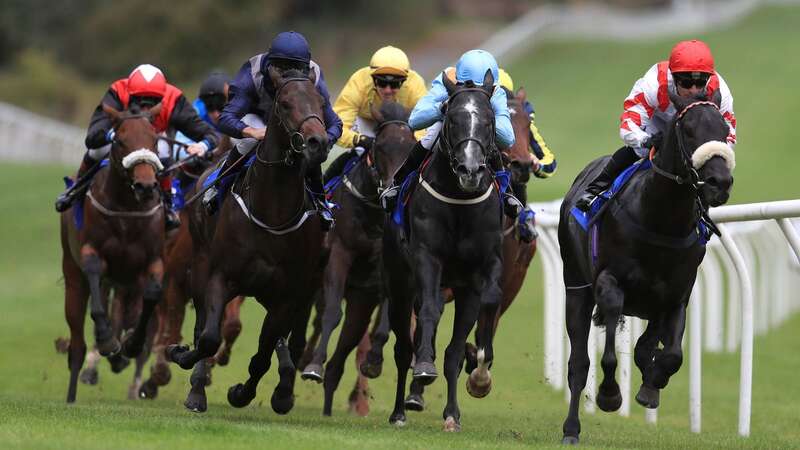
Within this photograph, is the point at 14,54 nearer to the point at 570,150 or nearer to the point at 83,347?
the point at 570,150

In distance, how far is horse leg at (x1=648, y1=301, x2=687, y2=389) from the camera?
28.5 feet

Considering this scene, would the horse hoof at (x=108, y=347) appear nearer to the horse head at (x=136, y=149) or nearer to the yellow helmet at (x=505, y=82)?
the horse head at (x=136, y=149)

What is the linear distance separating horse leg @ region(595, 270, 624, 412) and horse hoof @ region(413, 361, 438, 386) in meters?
0.93

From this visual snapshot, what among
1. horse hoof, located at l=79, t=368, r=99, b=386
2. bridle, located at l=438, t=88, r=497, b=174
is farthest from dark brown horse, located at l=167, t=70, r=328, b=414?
horse hoof, located at l=79, t=368, r=99, b=386

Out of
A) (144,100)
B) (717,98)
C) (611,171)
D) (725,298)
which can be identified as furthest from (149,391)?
(725,298)

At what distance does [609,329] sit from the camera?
867cm

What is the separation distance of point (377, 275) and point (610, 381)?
2818 millimetres

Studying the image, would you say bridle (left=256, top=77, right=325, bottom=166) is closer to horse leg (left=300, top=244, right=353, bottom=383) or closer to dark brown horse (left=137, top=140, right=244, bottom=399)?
horse leg (left=300, top=244, right=353, bottom=383)

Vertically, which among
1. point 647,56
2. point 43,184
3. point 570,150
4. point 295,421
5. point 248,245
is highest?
point 647,56

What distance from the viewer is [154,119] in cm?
1148

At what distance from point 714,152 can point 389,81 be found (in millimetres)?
3881

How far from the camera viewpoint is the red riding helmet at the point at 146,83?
1182cm

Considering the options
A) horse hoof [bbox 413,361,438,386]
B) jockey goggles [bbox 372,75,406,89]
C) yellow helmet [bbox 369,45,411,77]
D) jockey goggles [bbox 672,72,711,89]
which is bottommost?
horse hoof [bbox 413,361,438,386]

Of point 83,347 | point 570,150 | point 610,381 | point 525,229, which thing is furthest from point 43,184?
point 610,381
